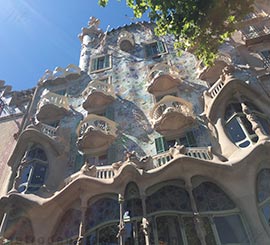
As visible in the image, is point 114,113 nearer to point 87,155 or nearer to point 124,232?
point 87,155

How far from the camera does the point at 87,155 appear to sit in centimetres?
1541

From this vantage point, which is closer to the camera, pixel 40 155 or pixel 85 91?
pixel 40 155

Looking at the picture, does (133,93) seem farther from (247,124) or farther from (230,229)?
(230,229)

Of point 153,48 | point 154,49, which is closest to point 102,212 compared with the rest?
point 154,49

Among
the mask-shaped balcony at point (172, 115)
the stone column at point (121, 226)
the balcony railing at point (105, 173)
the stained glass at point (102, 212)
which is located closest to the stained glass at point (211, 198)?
the stone column at point (121, 226)

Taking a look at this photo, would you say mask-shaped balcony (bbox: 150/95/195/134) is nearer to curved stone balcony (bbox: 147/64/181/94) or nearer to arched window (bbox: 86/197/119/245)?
curved stone balcony (bbox: 147/64/181/94)

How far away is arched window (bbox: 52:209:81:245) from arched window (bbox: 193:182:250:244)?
16.2ft

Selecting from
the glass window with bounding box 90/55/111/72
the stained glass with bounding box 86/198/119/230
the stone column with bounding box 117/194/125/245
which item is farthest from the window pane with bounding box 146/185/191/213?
the glass window with bounding box 90/55/111/72

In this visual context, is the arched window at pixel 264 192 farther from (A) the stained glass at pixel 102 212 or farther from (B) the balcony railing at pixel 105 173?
(B) the balcony railing at pixel 105 173

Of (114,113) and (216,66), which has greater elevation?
(216,66)

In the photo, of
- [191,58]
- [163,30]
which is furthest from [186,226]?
[191,58]

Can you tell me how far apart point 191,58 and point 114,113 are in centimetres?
705

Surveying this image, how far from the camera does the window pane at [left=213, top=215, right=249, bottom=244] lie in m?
9.92

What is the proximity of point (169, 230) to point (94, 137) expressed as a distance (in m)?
6.92
